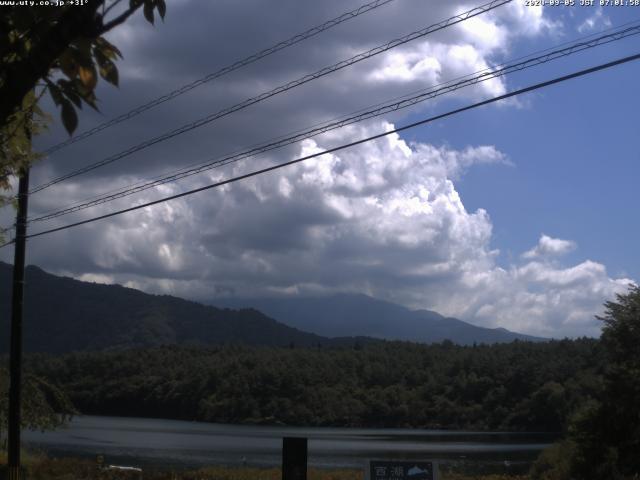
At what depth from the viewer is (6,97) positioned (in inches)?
150

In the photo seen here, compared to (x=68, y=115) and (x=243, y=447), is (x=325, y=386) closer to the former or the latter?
(x=243, y=447)

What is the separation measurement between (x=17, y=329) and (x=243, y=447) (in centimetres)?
3657

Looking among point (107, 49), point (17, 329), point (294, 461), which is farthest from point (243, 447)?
point (107, 49)

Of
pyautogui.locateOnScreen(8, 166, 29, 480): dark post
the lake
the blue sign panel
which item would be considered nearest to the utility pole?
pyautogui.locateOnScreen(8, 166, 29, 480): dark post

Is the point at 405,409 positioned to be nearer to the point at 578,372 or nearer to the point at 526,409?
the point at 526,409

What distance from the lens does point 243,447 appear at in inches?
2238

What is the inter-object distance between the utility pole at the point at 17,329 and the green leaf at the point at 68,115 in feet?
59.3

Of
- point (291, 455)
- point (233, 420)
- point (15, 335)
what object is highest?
point (15, 335)

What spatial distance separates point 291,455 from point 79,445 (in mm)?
48375

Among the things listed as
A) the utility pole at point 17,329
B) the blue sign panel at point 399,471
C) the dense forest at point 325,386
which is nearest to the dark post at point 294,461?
the blue sign panel at point 399,471

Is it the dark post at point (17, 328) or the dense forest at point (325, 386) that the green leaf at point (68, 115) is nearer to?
the dark post at point (17, 328)

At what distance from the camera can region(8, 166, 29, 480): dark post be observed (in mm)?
21109

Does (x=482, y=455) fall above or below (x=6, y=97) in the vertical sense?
below

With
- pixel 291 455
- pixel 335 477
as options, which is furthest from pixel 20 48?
pixel 335 477
